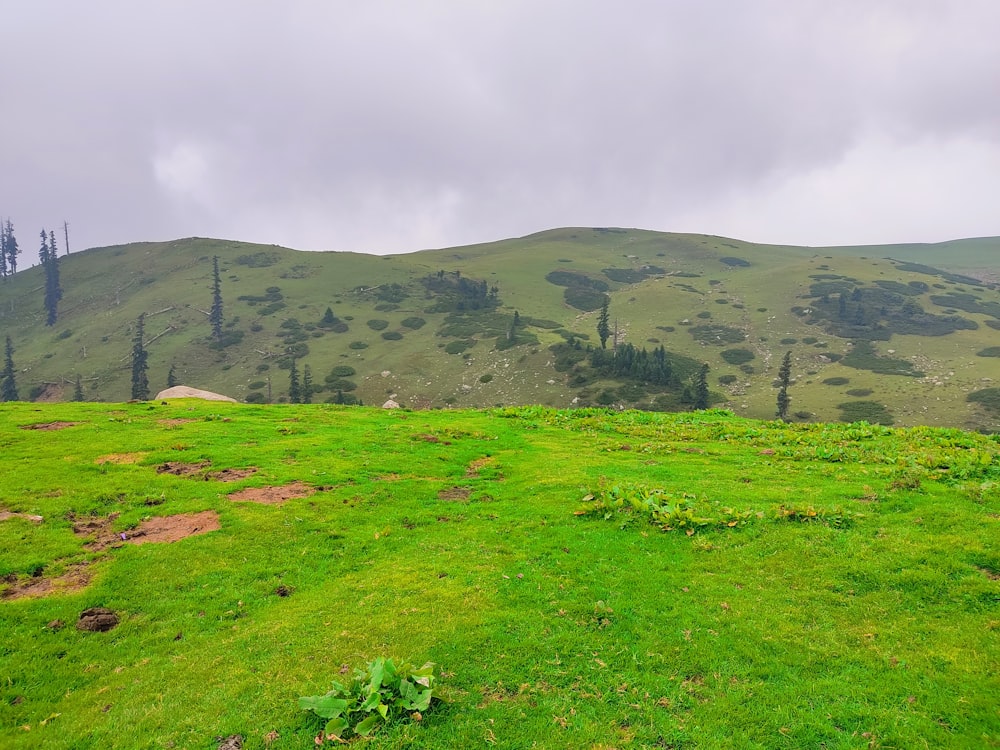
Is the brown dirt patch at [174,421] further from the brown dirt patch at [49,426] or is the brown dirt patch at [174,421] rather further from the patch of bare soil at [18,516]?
the patch of bare soil at [18,516]

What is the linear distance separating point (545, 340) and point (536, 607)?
119 metres

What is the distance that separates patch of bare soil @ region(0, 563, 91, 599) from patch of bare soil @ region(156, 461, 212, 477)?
8.22m

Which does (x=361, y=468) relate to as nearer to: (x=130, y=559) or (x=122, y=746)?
(x=130, y=559)

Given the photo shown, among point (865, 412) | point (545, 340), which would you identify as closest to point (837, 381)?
point (865, 412)

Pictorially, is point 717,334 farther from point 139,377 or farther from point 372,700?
point 139,377

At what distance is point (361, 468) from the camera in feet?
77.4

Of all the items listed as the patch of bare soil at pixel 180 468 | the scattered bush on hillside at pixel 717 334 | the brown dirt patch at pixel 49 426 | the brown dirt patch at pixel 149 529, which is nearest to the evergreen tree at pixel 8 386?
the brown dirt patch at pixel 49 426

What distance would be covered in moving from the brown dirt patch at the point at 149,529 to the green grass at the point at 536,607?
0.48m

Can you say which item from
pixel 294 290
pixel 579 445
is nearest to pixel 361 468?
pixel 579 445

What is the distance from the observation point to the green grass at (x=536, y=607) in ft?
28.4

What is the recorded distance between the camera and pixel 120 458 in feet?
74.7

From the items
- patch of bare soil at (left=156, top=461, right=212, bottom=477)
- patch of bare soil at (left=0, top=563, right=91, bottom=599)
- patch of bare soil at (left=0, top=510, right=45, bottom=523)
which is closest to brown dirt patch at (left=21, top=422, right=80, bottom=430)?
patch of bare soil at (left=156, top=461, right=212, bottom=477)

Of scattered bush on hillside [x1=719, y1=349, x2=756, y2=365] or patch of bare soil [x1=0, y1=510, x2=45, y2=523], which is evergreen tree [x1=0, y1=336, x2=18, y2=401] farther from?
scattered bush on hillside [x1=719, y1=349, x2=756, y2=365]

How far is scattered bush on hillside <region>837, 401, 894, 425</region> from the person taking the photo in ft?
275
